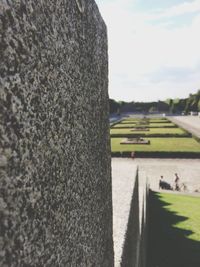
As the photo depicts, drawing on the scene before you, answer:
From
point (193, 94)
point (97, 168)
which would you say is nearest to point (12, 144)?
point (97, 168)

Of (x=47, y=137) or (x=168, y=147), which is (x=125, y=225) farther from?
(x=168, y=147)

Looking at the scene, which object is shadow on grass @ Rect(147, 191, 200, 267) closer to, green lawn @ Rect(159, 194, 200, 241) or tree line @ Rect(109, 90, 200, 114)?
green lawn @ Rect(159, 194, 200, 241)

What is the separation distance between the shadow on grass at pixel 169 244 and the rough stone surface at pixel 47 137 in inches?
399

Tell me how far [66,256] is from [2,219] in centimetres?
48

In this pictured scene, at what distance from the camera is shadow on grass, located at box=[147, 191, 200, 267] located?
11172 mm

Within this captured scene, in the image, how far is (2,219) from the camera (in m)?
0.73

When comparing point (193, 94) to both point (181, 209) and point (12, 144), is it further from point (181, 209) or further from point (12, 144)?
point (12, 144)

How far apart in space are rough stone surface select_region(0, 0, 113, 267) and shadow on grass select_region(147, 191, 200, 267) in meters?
10.1

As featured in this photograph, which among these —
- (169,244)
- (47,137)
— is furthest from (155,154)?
(47,137)

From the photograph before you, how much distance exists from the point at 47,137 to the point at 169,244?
12.2 m

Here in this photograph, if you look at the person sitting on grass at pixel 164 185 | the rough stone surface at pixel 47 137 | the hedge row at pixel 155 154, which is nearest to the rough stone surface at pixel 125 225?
the rough stone surface at pixel 47 137

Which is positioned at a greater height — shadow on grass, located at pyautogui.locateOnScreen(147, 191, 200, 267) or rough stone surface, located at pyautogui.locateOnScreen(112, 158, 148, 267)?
rough stone surface, located at pyautogui.locateOnScreen(112, 158, 148, 267)

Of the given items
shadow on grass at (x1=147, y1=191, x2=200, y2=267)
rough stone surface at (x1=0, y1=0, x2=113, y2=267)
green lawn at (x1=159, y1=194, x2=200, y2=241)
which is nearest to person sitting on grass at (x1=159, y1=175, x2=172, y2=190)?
green lawn at (x1=159, y1=194, x2=200, y2=241)

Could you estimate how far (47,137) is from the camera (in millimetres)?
1036
